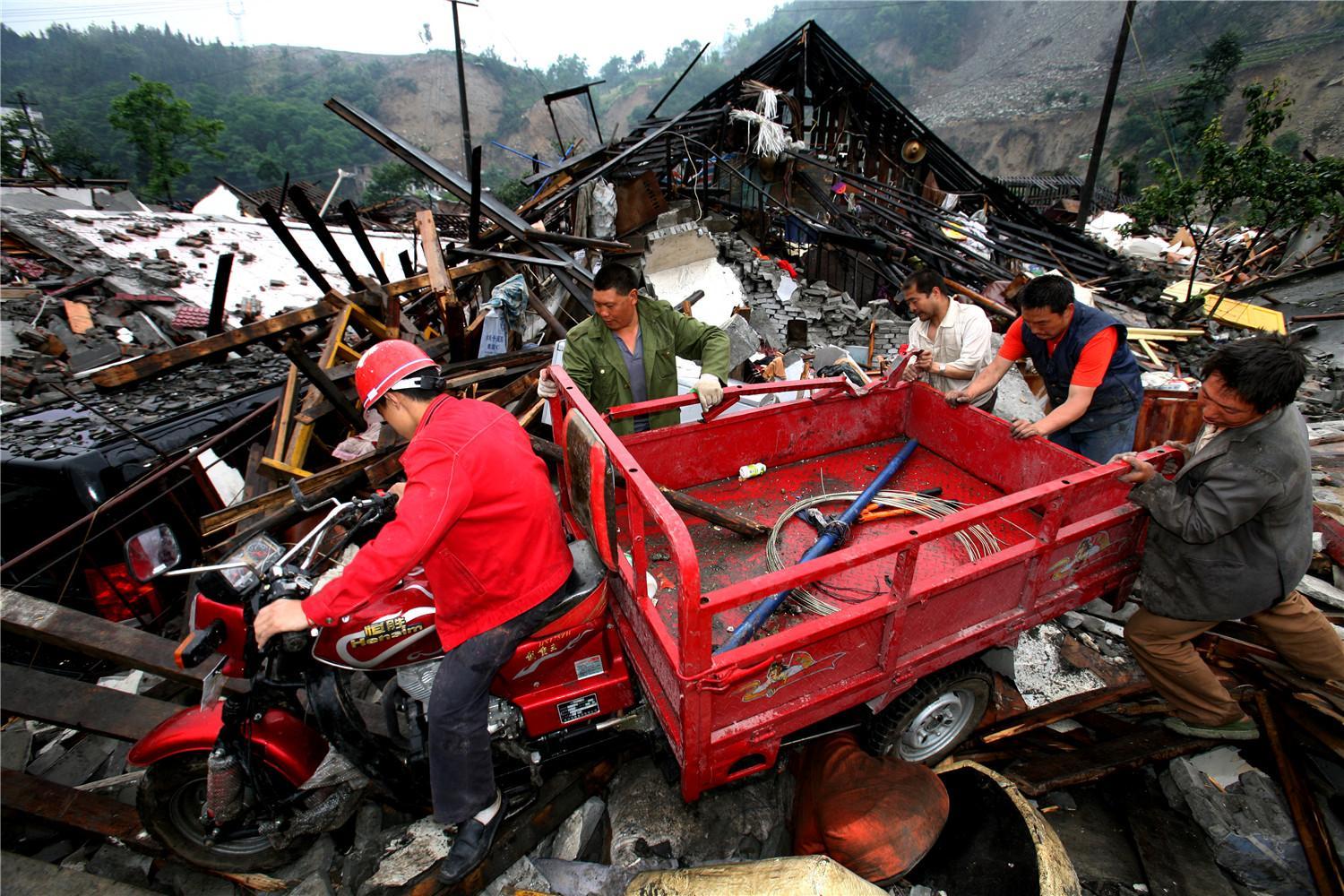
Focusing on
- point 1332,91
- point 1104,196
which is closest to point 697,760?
point 1104,196

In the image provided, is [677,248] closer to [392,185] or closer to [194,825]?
[194,825]

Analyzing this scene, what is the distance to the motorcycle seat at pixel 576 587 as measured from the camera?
232 cm

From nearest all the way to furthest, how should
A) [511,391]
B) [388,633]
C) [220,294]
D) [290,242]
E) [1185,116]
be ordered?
[388,633]
[511,391]
[220,294]
[290,242]
[1185,116]

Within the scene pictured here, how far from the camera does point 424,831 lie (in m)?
2.55

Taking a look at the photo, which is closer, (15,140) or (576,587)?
(576,587)

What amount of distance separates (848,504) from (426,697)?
8.08ft

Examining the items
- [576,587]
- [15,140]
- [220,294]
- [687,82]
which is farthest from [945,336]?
[687,82]

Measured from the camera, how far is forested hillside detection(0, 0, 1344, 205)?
133 feet

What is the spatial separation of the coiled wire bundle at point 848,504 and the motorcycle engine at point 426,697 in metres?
1.35

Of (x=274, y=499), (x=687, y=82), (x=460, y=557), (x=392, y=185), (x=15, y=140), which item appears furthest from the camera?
(x=687, y=82)

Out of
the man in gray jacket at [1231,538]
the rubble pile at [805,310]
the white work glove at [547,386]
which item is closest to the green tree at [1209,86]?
the rubble pile at [805,310]

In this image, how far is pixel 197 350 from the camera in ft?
15.9

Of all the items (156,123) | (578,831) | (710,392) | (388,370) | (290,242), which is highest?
(156,123)

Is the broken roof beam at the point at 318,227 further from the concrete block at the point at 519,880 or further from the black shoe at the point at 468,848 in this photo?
the concrete block at the point at 519,880
